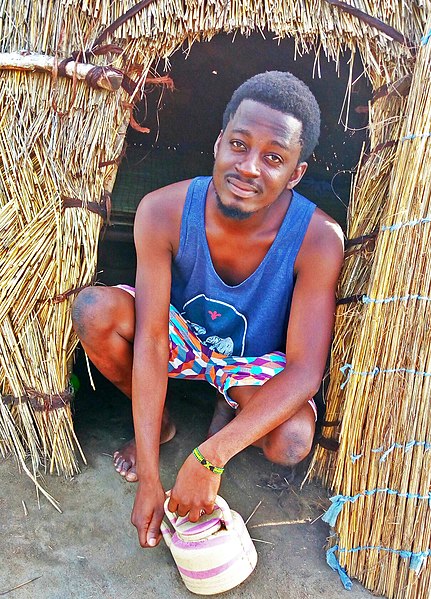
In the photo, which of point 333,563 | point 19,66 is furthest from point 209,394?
→ point 19,66

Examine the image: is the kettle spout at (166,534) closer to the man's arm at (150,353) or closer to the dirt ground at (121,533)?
the man's arm at (150,353)

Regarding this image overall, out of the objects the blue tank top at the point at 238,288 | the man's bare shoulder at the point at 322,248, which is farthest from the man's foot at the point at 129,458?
the man's bare shoulder at the point at 322,248

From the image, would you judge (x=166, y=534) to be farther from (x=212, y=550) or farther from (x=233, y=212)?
(x=233, y=212)

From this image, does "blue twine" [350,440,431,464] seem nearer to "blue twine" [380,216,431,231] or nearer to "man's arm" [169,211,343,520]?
"man's arm" [169,211,343,520]

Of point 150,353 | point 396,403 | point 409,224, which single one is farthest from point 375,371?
point 150,353

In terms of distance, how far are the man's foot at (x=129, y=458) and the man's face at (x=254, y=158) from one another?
868 mm

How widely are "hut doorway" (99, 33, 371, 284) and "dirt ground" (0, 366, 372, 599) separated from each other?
139 centimetres

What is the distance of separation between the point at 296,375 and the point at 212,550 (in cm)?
54

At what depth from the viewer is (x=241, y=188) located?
6.00 feet

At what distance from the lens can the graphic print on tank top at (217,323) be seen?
2108mm

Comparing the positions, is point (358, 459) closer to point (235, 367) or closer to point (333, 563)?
point (333, 563)

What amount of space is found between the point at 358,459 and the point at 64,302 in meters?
1.08

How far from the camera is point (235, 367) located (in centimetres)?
213

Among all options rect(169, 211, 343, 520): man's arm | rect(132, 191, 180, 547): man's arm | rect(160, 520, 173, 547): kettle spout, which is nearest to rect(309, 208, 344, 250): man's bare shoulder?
rect(169, 211, 343, 520): man's arm
